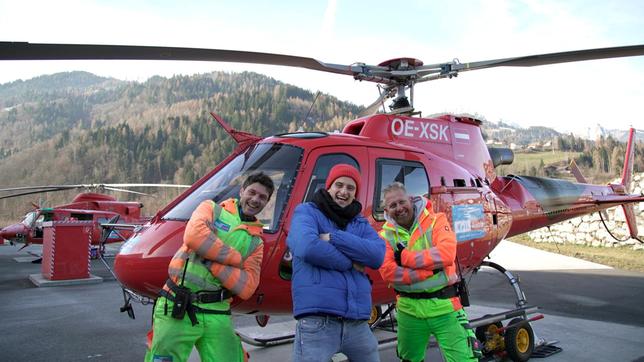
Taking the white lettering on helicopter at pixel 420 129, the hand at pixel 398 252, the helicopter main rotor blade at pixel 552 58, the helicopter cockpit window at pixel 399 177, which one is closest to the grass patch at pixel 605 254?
the helicopter main rotor blade at pixel 552 58

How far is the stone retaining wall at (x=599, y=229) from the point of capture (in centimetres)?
1720

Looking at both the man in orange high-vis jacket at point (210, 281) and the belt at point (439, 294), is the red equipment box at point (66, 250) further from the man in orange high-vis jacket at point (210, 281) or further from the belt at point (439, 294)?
the belt at point (439, 294)

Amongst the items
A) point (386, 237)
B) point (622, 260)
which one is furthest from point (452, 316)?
point (622, 260)

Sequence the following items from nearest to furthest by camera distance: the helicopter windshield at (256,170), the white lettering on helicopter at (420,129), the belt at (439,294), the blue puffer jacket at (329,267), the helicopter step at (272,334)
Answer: the blue puffer jacket at (329,267), the belt at (439,294), the helicopter windshield at (256,170), the white lettering on helicopter at (420,129), the helicopter step at (272,334)

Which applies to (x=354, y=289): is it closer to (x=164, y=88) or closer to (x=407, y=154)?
(x=407, y=154)

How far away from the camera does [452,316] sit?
3.41m

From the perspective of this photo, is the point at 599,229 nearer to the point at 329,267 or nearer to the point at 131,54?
the point at 329,267

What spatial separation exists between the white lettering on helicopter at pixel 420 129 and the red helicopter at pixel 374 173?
1cm

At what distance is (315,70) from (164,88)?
16344 cm

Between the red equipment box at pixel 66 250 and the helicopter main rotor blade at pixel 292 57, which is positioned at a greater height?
the helicopter main rotor blade at pixel 292 57

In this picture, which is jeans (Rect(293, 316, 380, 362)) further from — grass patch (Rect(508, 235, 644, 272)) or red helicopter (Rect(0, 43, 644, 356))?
grass patch (Rect(508, 235, 644, 272))

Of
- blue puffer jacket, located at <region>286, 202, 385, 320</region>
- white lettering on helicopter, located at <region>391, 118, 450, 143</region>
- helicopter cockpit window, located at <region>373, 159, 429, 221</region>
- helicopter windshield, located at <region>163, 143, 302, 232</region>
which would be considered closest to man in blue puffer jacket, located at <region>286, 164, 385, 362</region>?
blue puffer jacket, located at <region>286, 202, 385, 320</region>

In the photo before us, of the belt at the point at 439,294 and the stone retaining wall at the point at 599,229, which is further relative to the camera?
the stone retaining wall at the point at 599,229

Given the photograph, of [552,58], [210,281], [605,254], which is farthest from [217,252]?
[605,254]
